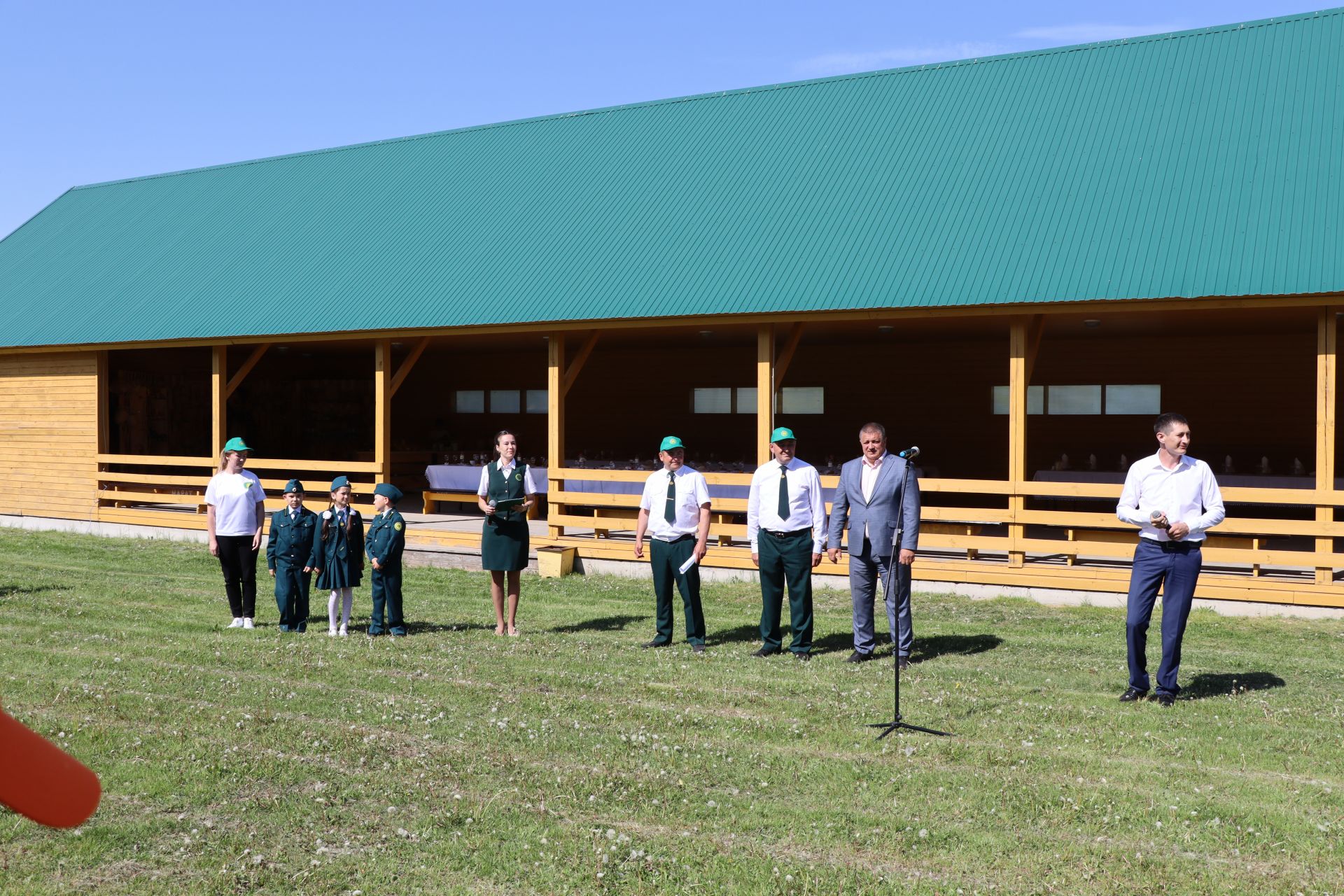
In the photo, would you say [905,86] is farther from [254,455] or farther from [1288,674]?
[254,455]

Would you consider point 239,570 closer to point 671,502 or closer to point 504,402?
point 671,502

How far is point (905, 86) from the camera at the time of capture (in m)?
18.9

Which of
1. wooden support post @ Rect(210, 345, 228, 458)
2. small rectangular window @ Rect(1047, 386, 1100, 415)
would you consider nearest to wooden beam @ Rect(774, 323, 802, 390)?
small rectangular window @ Rect(1047, 386, 1100, 415)

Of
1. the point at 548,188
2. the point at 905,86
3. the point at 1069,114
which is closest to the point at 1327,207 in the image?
the point at 1069,114

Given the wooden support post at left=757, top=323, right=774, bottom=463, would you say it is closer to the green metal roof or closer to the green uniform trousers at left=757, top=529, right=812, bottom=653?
the green metal roof

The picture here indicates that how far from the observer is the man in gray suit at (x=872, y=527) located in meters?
9.90

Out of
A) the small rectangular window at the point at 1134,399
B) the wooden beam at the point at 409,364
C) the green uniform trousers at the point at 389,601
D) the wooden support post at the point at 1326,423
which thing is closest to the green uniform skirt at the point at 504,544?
the green uniform trousers at the point at 389,601

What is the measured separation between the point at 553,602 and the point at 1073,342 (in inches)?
384

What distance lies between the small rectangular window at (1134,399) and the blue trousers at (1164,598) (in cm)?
1065

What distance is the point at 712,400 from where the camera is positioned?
2225 cm

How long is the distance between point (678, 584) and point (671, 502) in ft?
2.38

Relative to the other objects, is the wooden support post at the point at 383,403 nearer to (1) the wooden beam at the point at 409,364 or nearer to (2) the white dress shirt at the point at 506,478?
(1) the wooden beam at the point at 409,364

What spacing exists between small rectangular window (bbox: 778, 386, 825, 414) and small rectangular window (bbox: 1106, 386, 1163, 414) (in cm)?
479

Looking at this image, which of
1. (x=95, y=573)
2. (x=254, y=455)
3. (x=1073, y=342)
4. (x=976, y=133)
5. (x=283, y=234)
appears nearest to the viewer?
(x=95, y=573)
